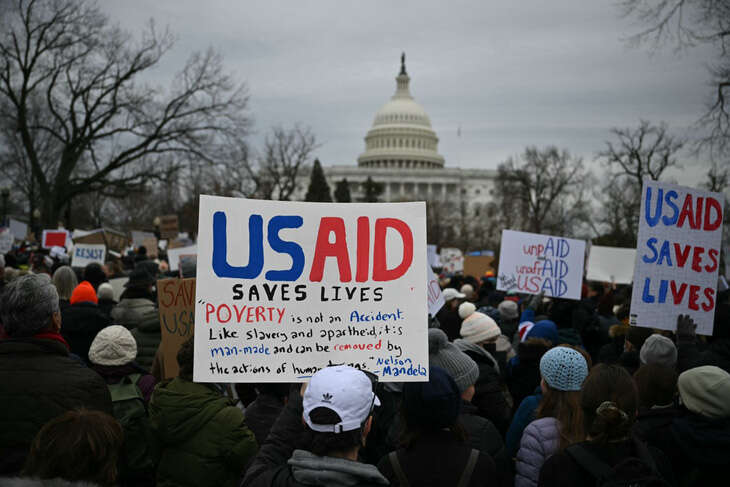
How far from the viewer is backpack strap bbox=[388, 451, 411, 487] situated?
2.61 meters

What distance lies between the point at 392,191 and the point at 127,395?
10240 cm

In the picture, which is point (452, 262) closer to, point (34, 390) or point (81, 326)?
point (81, 326)

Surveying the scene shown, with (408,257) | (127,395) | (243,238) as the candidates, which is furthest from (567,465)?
(127,395)

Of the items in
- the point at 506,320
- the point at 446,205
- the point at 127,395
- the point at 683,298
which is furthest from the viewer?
the point at 446,205

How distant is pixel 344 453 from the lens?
2367 millimetres

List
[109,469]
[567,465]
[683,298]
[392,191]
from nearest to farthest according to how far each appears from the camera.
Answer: [109,469] → [567,465] → [683,298] → [392,191]

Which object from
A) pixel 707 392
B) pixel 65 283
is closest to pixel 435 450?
pixel 707 392

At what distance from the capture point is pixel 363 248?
3.46 m

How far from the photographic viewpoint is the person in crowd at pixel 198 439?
3213 mm

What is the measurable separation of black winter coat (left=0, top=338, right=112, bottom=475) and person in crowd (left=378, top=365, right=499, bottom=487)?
4.43 feet

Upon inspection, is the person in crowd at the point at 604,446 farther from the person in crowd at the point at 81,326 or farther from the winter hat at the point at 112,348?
the person in crowd at the point at 81,326

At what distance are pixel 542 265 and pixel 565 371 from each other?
5373mm

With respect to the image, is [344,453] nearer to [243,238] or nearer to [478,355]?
[243,238]

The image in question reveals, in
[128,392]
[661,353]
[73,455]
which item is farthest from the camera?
[661,353]
